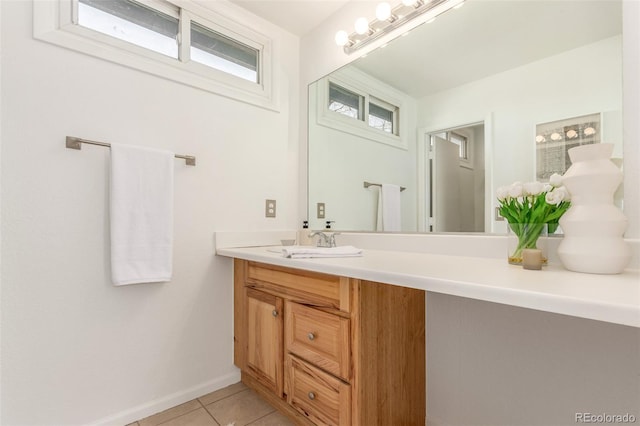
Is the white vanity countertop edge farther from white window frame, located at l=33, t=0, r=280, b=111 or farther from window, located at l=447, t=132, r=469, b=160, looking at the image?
white window frame, located at l=33, t=0, r=280, b=111

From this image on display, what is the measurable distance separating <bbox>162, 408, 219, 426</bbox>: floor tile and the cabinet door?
0.86ft

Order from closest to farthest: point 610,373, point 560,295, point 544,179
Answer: point 560,295, point 610,373, point 544,179

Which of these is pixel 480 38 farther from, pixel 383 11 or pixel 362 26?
pixel 362 26

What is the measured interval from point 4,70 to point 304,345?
1572 millimetres

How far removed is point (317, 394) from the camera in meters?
1.15

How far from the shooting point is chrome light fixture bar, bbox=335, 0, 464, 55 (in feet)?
4.65

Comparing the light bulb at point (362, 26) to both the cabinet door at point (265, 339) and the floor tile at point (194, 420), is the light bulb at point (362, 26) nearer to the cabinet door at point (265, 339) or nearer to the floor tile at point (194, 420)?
the cabinet door at point (265, 339)

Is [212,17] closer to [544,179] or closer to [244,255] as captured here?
[244,255]

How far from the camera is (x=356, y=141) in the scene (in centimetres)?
182

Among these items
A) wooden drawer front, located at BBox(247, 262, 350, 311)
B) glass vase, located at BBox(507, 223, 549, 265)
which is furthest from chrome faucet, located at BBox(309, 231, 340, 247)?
glass vase, located at BBox(507, 223, 549, 265)

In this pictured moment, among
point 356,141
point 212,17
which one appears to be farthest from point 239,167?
point 212,17

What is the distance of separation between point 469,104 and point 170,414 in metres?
2.00

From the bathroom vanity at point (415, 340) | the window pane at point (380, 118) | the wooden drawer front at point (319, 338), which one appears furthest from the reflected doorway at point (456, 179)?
the wooden drawer front at point (319, 338)

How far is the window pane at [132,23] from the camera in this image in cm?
135
